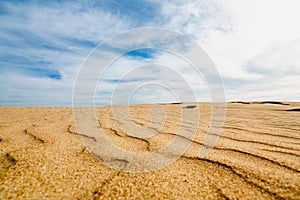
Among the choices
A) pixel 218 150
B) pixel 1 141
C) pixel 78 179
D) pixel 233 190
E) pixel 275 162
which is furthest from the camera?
pixel 1 141

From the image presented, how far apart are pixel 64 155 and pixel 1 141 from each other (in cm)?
78

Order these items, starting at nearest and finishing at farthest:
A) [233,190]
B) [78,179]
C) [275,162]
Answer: [233,190] → [78,179] → [275,162]

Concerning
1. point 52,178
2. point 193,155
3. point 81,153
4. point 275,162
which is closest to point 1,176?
point 52,178

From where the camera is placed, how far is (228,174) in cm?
114

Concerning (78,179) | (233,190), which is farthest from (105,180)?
(233,190)

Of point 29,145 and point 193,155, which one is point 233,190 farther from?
point 29,145

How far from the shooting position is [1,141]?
5.51ft

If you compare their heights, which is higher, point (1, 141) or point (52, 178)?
point (1, 141)

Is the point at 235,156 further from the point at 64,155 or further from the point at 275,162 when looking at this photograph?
the point at 64,155

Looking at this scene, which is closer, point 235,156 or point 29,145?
point 235,156

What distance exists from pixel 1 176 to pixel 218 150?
157 centimetres

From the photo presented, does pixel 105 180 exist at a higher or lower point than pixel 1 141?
lower

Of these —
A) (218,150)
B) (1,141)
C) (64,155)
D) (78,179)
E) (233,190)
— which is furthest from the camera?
(1,141)

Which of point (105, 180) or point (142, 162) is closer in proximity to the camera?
point (105, 180)
